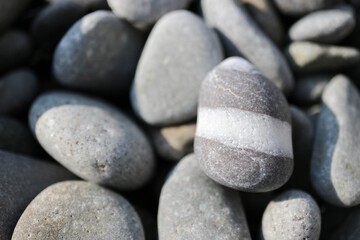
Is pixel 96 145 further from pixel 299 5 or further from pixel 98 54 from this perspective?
pixel 299 5

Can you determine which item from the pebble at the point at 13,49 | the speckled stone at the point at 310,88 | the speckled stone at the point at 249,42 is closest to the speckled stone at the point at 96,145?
the pebble at the point at 13,49

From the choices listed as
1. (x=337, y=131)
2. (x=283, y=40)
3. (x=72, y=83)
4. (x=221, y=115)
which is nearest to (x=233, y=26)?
(x=283, y=40)

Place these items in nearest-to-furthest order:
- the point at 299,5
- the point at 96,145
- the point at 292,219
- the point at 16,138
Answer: the point at 292,219 → the point at 96,145 → the point at 16,138 → the point at 299,5

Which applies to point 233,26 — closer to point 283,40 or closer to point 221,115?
point 283,40

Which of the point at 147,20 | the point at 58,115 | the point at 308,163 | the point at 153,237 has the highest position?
the point at 147,20

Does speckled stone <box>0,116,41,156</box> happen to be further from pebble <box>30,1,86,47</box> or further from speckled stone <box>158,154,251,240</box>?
speckled stone <box>158,154,251,240</box>

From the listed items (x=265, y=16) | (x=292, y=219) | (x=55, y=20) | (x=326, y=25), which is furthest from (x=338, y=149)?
(x=55, y=20)

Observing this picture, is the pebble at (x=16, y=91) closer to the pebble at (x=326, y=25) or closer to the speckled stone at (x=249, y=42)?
the speckled stone at (x=249, y=42)
